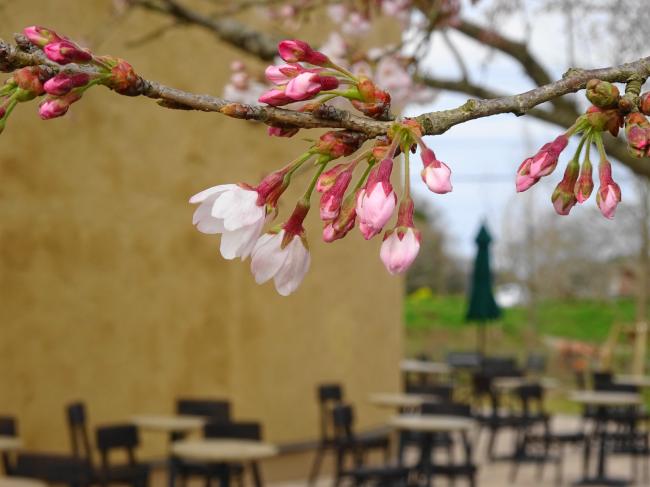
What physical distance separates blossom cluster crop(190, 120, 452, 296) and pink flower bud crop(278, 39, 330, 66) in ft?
0.28

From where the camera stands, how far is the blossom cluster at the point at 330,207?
118 centimetres

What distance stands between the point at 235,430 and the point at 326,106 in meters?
6.69

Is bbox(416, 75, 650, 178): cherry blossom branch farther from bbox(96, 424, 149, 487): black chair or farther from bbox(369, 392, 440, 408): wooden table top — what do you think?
bbox(369, 392, 440, 408): wooden table top

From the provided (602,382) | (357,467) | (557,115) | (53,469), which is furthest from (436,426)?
(602,382)

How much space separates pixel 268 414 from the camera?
1091 centimetres

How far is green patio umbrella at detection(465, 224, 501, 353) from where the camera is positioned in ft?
44.2

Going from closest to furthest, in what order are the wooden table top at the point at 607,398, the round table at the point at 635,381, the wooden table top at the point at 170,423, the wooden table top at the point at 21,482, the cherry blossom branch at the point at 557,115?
the cherry blossom branch at the point at 557,115 < the wooden table top at the point at 21,482 < the wooden table top at the point at 170,423 < the wooden table top at the point at 607,398 < the round table at the point at 635,381

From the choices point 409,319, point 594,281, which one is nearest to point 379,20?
point 409,319

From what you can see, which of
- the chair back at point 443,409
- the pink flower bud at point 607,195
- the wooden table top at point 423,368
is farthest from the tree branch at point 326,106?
the wooden table top at point 423,368

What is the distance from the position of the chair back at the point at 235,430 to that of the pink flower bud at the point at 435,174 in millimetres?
6680

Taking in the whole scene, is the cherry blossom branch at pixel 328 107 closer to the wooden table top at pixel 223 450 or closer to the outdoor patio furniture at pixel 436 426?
the wooden table top at pixel 223 450

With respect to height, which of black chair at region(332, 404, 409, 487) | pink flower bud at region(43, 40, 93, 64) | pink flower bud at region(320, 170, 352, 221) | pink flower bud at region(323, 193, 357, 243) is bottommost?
black chair at region(332, 404, 409, 487)

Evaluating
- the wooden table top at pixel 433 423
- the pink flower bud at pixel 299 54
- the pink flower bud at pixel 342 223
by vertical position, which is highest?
the pink flower bud at pixel 299 54

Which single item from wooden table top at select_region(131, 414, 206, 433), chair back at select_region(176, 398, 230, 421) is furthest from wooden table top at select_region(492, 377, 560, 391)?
wooden table top at select_region(131, 414, 206, 433)
